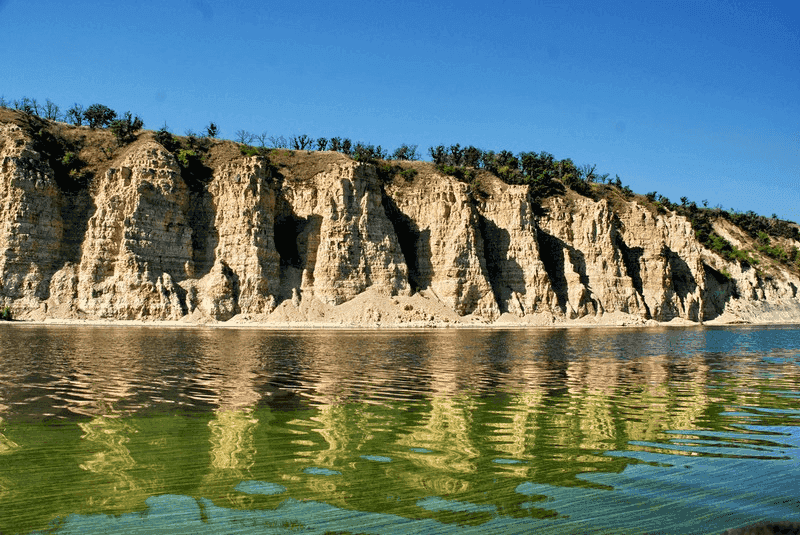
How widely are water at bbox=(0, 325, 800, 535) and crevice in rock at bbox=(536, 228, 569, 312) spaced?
2373 inches

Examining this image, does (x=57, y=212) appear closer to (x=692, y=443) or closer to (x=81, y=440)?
(x=81, y=440)

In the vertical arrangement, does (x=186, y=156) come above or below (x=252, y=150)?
below

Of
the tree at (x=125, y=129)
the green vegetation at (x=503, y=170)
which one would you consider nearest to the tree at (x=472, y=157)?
the green vegetation at (x=503, y=170)

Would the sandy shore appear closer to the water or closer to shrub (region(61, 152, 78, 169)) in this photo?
shrub (region(61, 152, 78, 169))

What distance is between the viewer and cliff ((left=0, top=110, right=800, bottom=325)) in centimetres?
6391

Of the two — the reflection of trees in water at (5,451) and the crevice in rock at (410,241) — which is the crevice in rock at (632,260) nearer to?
the crevice in rock at (410,241)

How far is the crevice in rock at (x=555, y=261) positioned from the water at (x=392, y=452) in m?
60.3

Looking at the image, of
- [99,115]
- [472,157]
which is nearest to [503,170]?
[472,157]

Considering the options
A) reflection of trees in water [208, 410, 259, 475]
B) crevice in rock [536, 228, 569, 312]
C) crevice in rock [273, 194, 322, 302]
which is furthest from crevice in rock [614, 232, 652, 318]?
reflection of trees in water [208, 410, 259, 475]

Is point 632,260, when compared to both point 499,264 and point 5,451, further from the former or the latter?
point 5,451

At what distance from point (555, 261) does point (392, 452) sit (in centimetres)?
7772

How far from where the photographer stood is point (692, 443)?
1026 cm

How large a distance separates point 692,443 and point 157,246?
64510 millimetres

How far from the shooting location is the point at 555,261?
84.1m
